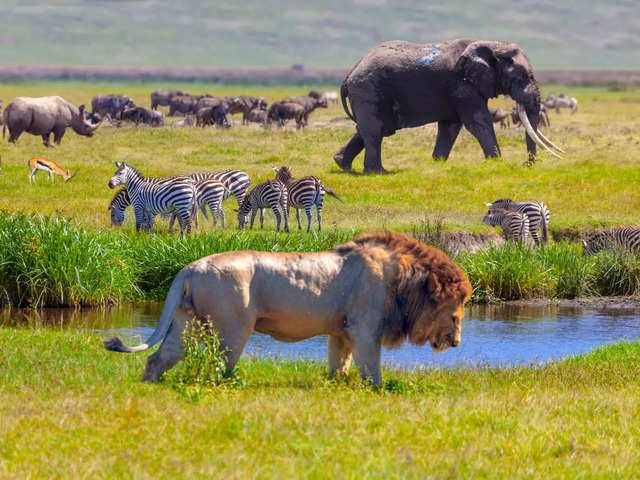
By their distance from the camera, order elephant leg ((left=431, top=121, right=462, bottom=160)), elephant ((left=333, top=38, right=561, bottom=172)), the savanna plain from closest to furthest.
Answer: the savanna plain → elephant ((left=333, top=38, right=561, bottom=172)) → elephant leg ((left=431, top=121, right=462, bottom=160))

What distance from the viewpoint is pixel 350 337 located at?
33.4 feet

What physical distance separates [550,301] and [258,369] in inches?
355

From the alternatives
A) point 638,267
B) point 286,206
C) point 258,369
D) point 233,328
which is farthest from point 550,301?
point 233,328

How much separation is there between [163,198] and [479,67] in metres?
14.2

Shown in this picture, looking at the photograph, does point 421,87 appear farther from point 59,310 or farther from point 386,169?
point 59,310

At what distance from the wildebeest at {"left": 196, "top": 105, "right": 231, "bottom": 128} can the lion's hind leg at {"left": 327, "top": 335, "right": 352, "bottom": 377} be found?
52874mm

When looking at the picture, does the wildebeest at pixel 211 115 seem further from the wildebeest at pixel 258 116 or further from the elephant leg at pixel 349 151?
the elephant leg at pixel 349 151

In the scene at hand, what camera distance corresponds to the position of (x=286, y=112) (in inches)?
2569

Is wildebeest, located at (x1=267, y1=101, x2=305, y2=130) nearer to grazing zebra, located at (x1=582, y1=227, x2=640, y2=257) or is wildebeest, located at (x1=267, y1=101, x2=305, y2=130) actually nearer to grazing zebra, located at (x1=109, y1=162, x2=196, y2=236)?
grazing zebra, located at (x1=109, y1=162, x2=196, y2=236)

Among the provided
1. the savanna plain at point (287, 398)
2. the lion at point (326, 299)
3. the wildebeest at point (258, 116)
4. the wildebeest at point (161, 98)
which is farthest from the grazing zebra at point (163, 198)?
the wildebeest at point (161, 98)

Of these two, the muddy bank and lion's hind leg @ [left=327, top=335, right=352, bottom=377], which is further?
the muddy bank

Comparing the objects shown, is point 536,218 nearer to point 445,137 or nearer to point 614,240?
point 614,240

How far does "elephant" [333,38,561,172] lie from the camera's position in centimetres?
3341

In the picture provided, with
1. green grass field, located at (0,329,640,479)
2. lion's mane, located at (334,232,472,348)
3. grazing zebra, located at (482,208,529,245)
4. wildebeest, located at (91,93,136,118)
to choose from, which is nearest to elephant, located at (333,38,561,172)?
grazing zebra, located at (482,208,529,245)
